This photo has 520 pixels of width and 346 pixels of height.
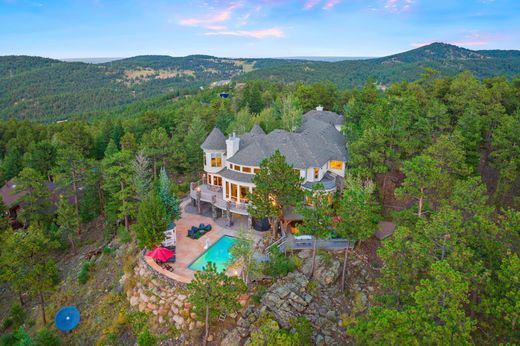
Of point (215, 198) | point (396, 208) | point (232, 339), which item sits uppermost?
point (215, 198)

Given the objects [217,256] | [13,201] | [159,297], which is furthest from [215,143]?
[13,201]

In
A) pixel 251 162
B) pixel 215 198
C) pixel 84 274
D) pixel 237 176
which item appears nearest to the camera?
pixel 84 274

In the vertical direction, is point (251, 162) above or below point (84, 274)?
above

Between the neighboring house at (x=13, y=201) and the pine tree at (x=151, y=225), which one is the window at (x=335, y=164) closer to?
the pine tree at (x=151, y=225)

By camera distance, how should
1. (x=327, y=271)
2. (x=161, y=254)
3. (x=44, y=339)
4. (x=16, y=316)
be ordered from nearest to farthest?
(x=44, y=339), (x=327, y=271), (x=161, y=254), (x=16, y=316)

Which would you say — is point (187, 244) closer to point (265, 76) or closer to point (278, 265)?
point (278, 265)

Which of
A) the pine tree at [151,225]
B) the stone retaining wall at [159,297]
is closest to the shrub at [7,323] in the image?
the stone retaining wall at [159,297]
